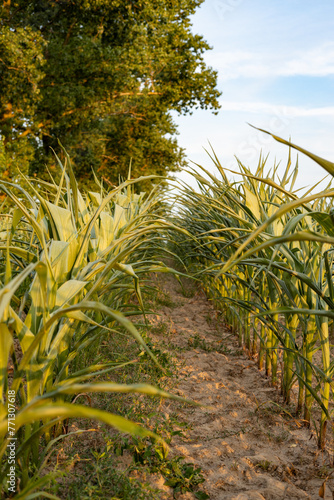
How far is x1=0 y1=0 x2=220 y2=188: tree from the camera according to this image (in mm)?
6895

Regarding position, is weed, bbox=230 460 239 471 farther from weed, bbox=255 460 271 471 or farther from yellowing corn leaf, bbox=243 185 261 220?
yellowing corn leaf, bbox=243 185 261 220

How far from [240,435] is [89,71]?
7.78 m

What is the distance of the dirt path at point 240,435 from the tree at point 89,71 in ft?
18.4

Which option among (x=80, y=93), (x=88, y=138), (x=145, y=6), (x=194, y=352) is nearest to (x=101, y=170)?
(x=88, y=138)

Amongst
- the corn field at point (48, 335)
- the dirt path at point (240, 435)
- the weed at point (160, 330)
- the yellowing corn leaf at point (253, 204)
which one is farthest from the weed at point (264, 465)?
the weed at point (160, 330)

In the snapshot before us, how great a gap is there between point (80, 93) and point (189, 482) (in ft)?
26.1

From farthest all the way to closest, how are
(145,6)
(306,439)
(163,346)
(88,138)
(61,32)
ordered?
(88,138), (61,32), (145,6), (163,346), (306,439)

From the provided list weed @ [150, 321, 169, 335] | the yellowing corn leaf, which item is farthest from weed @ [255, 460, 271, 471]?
→ weed @ [150, 321, 169, 335]

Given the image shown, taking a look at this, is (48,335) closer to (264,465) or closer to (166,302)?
(264,465)

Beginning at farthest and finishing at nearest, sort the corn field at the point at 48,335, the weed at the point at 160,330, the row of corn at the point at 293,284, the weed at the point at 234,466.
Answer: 1. the weed at the point at 160,330
2. the weed at the point at 234,466
3. the row of corn at the point at 293,284
4. the corn field at the point at 48,335

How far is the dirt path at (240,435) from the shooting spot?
1.15 m

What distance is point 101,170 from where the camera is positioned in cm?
1164

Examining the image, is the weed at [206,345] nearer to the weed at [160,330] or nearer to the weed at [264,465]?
the weed at [160,330]

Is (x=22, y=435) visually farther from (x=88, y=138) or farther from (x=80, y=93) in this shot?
(x=88, y=138)
